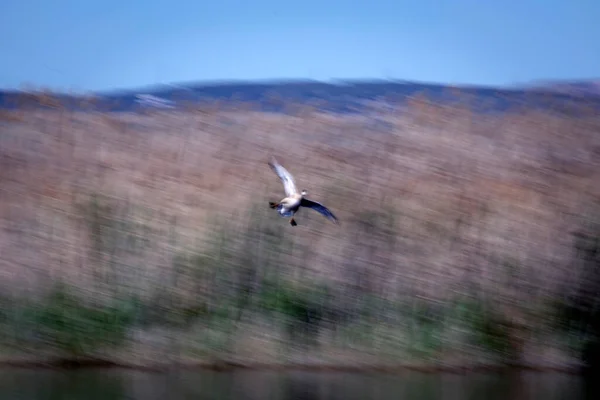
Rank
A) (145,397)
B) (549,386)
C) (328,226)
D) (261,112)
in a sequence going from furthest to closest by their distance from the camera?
1. (261,112)
2. (328,226)
3. (549,386)
4. (145,397)

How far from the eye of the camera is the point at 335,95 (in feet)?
35.6

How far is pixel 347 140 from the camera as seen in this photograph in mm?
10406

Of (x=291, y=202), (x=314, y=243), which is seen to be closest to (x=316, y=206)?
(x=291, y=202)

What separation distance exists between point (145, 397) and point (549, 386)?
3852 millimetres

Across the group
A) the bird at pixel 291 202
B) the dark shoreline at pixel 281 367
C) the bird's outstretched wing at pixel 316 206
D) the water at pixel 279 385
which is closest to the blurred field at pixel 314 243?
the dark shoreline at pixel 281 367

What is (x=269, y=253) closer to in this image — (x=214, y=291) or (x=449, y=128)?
(x=214, y=291)

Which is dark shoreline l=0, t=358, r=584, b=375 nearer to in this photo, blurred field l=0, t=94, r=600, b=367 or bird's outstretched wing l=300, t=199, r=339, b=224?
blurred field l=0, t=94, r=600, b=367

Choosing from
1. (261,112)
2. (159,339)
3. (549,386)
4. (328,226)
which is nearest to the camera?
→ (549,386)

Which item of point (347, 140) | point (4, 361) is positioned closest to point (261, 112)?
point (347, 140)

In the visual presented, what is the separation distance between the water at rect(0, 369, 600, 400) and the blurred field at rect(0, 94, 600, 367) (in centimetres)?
31

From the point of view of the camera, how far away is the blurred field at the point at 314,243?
9133mm

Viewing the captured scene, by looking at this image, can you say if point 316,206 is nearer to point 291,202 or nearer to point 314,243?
point 291,202

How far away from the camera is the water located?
26.0 ft

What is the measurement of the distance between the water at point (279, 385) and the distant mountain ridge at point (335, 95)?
11.4 ft
